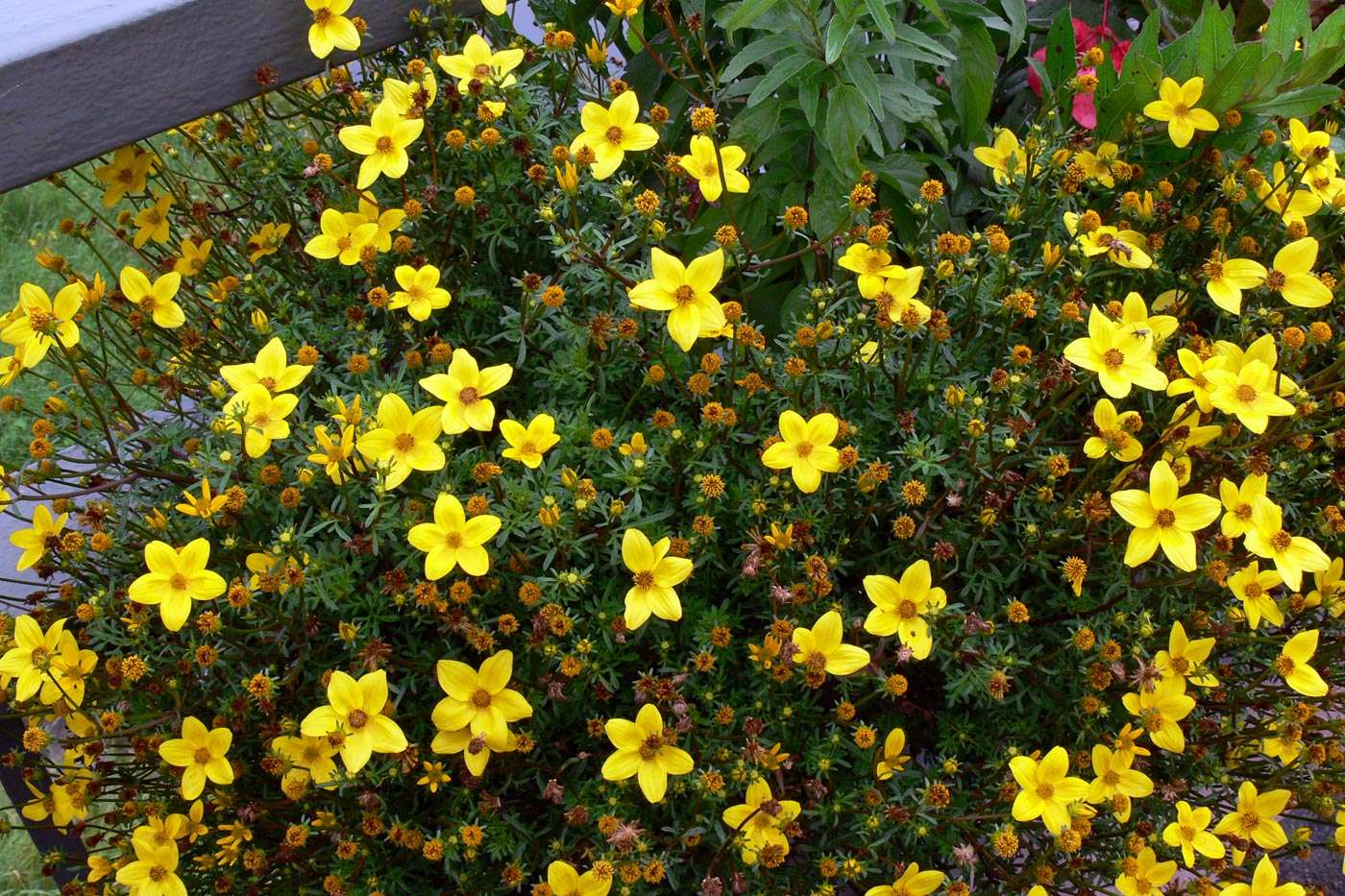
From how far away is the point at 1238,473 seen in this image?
1.61 metres

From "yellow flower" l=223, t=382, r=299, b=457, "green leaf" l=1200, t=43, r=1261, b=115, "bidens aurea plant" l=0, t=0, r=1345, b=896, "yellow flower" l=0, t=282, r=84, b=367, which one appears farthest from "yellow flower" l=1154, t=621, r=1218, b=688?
"yellow flower" l=0, t=282, r=84, b=367

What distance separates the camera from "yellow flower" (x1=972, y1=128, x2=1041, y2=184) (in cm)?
179

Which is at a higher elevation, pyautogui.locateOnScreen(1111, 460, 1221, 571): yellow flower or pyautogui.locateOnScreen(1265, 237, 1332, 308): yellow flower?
pyautogui.locateOnScreen(1265, 237, 1332, 308): yellow flower

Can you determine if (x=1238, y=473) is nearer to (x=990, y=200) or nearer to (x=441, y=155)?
(x=990, y=200)

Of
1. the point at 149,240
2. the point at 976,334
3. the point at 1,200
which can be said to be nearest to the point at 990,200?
the point at 976,334

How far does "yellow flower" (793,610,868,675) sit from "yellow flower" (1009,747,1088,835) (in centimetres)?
25

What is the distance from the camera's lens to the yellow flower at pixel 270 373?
1.53 metres

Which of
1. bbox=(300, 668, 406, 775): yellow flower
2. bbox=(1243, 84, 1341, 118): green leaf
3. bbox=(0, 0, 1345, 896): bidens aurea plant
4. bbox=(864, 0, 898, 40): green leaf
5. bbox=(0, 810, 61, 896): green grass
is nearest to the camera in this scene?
bbox=(300, 668, 406, 775): yellow flower

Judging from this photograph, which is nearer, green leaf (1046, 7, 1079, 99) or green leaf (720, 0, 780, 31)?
green leaf (720, 0, 780, 31)

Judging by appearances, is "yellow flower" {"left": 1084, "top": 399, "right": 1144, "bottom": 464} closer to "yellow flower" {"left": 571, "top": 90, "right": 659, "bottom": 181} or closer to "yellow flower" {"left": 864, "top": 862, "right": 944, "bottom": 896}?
"yellow flower" {"left": 864, "top": 862, "right": 944, "bottom": 896}

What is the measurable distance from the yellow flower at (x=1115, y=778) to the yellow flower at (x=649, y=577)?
2.02 feet

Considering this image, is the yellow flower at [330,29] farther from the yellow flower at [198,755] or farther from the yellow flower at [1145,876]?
the yellow flower at [1145,876]

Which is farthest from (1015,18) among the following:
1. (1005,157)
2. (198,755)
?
(198,755)

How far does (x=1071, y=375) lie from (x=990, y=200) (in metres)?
0.72
